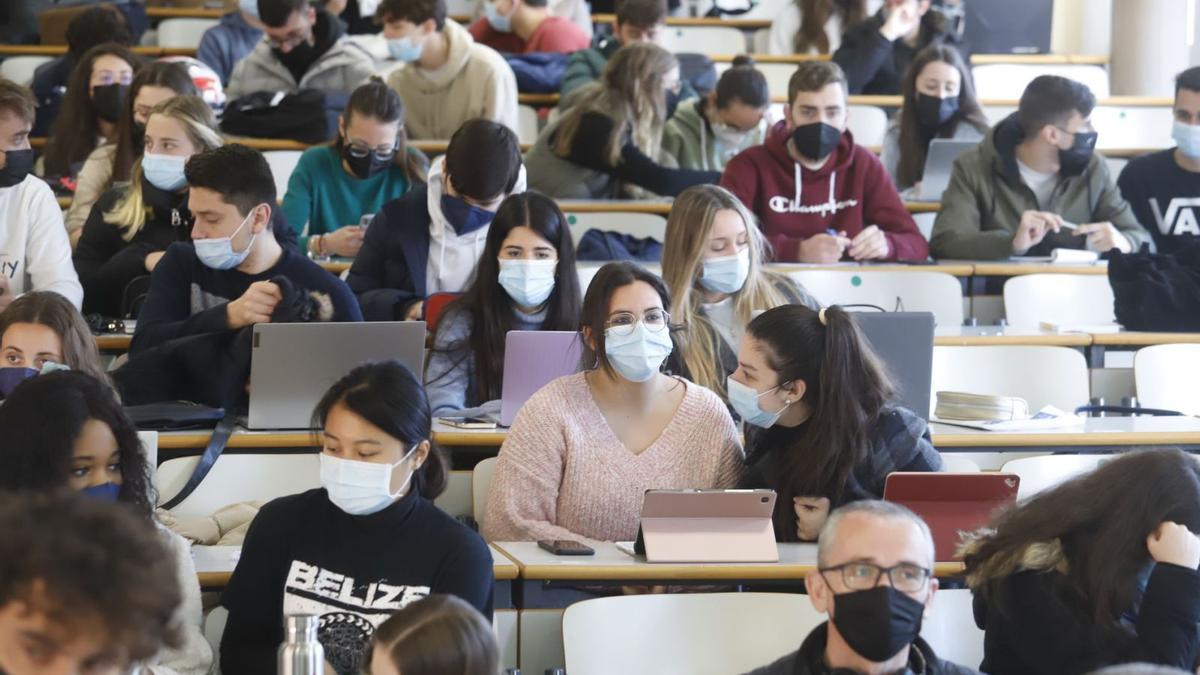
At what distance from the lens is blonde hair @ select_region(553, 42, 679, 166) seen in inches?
265

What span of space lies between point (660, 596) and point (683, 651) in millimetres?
107

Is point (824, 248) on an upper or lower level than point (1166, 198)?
lower

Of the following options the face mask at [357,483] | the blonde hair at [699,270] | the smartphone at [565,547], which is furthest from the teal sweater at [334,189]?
the face mask at [357,483]

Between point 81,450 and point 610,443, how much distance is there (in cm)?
120

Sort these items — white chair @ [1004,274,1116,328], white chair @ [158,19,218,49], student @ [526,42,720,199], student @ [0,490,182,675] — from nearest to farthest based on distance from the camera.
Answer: student @ [0,490,182,675] → white chair @ [1004,274,1116,328] → student @ [526,42,720,199] → white chair @ [158,19,218,49]

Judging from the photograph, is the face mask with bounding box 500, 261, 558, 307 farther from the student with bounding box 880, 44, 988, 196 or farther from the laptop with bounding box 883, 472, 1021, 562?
the student with bounding box 880, 44, 988, 196

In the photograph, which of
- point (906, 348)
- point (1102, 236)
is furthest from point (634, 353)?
point (1102, 236)

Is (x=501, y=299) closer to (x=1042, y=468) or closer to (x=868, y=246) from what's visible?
(x=1042, y=468)

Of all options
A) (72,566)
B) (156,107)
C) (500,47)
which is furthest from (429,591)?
(500,47)

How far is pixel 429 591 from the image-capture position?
314 cm

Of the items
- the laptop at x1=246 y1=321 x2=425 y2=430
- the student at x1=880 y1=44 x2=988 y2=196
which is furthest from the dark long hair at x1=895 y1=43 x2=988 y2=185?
the laptop at x1=246 y1=321 x2=425 y2=430

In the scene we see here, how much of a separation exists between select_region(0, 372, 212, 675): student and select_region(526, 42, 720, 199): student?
3.77 metres

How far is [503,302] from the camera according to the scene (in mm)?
4582

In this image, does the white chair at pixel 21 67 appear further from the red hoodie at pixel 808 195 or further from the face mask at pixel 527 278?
the face mask at pixel 527 278
